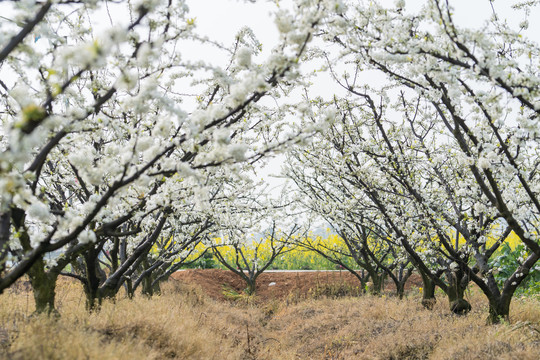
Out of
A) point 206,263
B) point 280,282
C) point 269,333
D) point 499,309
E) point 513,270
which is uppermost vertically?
point 206,263

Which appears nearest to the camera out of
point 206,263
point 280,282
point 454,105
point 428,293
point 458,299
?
point 454,105

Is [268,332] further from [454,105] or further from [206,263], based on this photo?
[206,263]

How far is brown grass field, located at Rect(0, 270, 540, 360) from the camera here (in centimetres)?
369

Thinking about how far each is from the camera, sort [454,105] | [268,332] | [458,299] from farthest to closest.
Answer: [268,332], [458,299], [454,105]

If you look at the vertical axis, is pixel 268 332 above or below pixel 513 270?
below

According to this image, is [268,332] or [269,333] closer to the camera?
[269,333]

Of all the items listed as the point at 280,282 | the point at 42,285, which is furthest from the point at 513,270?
the point at 42,285

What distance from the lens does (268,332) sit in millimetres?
7641

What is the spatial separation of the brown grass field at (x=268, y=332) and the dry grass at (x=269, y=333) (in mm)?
12

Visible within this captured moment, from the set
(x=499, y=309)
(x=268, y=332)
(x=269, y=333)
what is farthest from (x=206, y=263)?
(x=499, y=309)

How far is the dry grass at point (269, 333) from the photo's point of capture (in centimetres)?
367

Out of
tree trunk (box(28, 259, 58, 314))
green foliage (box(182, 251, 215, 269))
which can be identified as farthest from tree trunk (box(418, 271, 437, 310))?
green foliage (box(182, 251, 215, 269))

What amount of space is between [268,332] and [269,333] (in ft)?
0.34

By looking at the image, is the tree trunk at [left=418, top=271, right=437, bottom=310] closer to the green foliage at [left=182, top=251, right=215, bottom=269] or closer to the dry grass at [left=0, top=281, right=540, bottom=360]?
the dry grass at [left=0, top=281, right=540, bottom=360]
